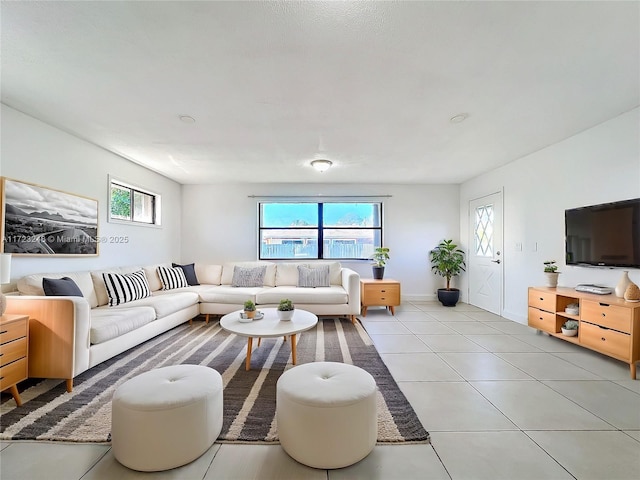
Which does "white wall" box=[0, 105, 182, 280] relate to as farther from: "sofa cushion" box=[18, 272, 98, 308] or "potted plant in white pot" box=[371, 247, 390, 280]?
"potted plant in white pot" box=[371, 247, 390, 280]

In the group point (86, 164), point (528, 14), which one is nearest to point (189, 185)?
point (86, 164)

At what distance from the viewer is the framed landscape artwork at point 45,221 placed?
256 cm

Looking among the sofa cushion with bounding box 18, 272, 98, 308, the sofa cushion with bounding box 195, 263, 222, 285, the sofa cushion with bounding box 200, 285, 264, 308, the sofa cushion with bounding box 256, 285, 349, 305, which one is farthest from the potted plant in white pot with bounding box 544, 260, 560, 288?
the sofa cushion with bounding box 18, 272, 98, 308

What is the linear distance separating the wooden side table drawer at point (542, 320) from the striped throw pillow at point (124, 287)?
4.80m

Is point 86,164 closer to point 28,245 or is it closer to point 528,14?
point 28,245

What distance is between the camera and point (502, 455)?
1.50 meters

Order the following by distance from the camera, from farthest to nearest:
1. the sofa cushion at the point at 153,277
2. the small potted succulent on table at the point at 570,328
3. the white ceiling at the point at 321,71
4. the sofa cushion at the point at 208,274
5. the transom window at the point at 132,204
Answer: the sofa cushion at the point at 208,274
the sofa cushion at the point at 153,277
the transom window at the point at 132,204
the small potted succulent on table at the point at 570,328
the white ceiling at the point at 321,71

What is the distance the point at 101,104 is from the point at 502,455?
384cm

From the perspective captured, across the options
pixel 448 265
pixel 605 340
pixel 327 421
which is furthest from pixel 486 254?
pixel 327 421

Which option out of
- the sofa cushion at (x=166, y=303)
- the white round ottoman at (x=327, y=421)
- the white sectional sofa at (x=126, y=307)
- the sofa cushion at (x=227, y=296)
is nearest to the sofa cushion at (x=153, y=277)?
the white sectional sofa at (x=126, y=307)

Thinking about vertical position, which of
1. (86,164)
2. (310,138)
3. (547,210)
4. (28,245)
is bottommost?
(28,245)

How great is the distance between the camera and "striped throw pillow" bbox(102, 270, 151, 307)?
3.20 m

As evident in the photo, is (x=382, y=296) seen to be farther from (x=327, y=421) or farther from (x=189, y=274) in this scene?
(x=327, y=421)

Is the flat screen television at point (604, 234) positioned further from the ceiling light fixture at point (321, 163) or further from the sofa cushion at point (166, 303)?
the sofa cushion at point (166, 303)
